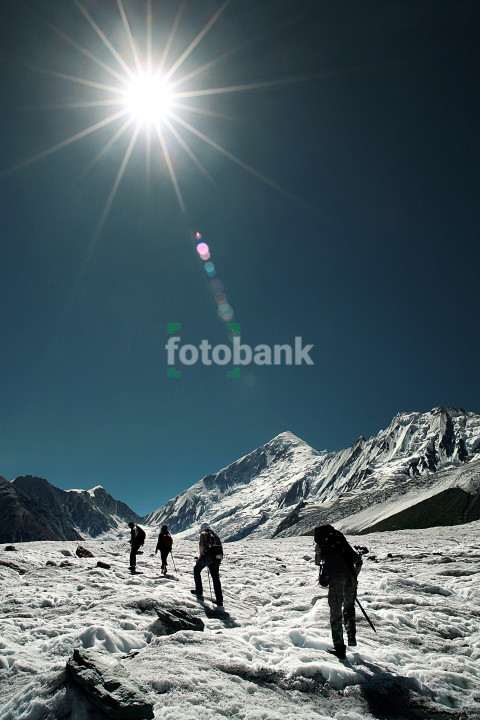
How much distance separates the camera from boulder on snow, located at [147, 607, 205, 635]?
8.23m

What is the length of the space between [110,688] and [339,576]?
525 cm

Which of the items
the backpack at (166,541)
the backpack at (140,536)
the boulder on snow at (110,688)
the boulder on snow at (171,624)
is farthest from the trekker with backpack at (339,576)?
the backpack at (140,536)

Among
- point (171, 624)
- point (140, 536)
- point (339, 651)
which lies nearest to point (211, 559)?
point (171, 624)

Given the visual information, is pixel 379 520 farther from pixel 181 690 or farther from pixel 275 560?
pixel 181 690

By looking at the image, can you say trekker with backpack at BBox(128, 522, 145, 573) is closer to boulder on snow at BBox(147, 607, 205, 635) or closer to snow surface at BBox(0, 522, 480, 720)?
snow surface at BBox(0, 522, 480, 720)

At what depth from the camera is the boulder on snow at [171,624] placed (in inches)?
324

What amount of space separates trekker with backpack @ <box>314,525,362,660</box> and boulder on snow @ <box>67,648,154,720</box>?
14.2 ft

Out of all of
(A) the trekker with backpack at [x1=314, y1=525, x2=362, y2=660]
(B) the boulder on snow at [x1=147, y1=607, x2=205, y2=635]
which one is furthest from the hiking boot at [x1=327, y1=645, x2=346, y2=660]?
(B) the boulder on snow at [x1=147, y1=607, x2=205, y2=635]

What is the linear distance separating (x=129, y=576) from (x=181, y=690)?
1116 cm

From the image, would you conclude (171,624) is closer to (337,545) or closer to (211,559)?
(211,559)

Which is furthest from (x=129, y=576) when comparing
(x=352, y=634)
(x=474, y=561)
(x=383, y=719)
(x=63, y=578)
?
(x=474, y=561)

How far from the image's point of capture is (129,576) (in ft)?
49.7

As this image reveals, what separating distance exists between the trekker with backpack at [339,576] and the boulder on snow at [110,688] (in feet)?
14.2

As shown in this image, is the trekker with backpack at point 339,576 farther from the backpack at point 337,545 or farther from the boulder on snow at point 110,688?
the boulder on snow at point 110,688
